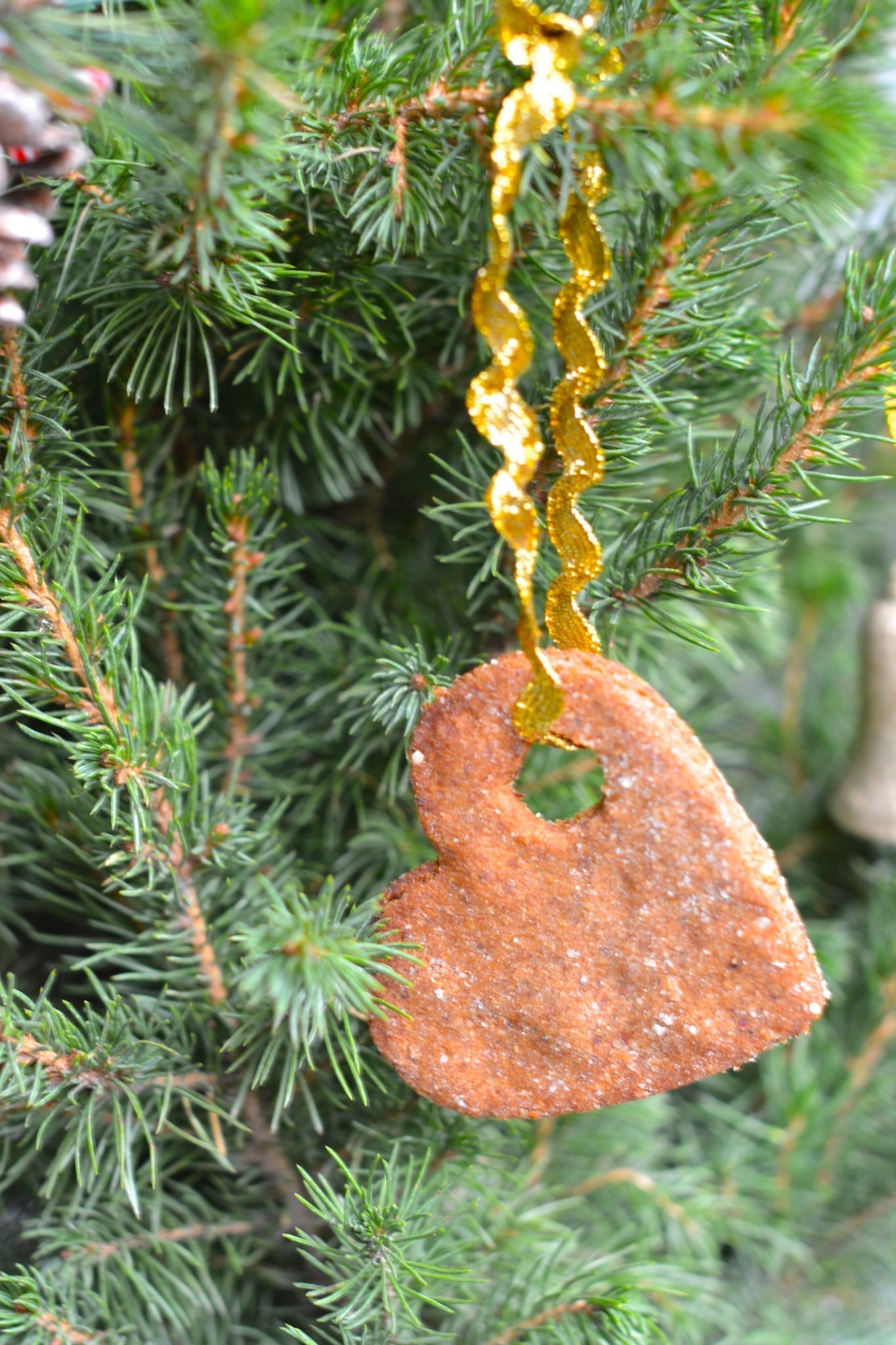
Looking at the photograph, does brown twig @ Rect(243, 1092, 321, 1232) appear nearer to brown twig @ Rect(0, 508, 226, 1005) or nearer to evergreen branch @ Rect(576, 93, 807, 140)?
brown twig @ Rect(0, 508, 226, 1005)

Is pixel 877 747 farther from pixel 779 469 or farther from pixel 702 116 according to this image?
pixel 702 116

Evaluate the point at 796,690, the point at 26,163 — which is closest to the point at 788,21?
the point at 26,163

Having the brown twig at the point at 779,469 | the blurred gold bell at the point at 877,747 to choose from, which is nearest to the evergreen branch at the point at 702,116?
the brown twig at the point at 779,469

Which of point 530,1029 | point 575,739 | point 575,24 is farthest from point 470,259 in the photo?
point 530,1029

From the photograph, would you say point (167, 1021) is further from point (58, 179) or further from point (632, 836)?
point (58, 179)

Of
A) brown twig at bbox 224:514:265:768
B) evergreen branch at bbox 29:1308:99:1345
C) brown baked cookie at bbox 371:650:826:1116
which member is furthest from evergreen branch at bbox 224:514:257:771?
evergreen branch at bbox 29:1308:99:1345

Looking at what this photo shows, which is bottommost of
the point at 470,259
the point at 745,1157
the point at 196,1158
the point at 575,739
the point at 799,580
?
the point at 745,1157
